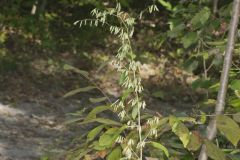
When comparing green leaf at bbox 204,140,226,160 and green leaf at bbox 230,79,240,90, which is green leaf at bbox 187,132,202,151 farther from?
green leaf at bbox 230,79,240,90

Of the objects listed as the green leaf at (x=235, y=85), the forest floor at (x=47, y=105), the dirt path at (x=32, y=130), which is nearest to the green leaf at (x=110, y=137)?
the green leaf at (x=235, y=85)

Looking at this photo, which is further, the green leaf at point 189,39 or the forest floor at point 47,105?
the forest floor at point 47,105

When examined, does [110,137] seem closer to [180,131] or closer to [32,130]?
[180,131]

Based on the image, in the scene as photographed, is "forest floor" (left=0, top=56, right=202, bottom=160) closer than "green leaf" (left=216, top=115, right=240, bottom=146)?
No

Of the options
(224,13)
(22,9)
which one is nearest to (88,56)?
(22,9)

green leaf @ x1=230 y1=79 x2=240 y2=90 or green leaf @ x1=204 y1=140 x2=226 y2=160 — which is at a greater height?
green leaf @ x1=230 y1=79 x2=240 y2=90

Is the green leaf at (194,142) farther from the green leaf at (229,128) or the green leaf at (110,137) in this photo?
the green leaf at (110,137)

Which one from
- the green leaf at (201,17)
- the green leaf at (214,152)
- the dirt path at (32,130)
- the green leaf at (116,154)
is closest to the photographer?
the green leaf at (214,152)

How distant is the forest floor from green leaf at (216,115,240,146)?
424 centimetres

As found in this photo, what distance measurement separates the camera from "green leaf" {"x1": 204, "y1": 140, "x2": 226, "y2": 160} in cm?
148

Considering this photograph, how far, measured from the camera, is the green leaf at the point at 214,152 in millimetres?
1477

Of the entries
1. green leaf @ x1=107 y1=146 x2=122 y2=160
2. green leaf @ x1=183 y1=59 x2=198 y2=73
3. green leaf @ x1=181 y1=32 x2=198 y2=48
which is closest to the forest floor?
green leaf @ x1=183 y1=59 x2=198 y2=73

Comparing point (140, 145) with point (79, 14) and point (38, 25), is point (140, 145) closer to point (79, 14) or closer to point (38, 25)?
point (38, 25)

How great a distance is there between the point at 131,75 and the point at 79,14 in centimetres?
1167
